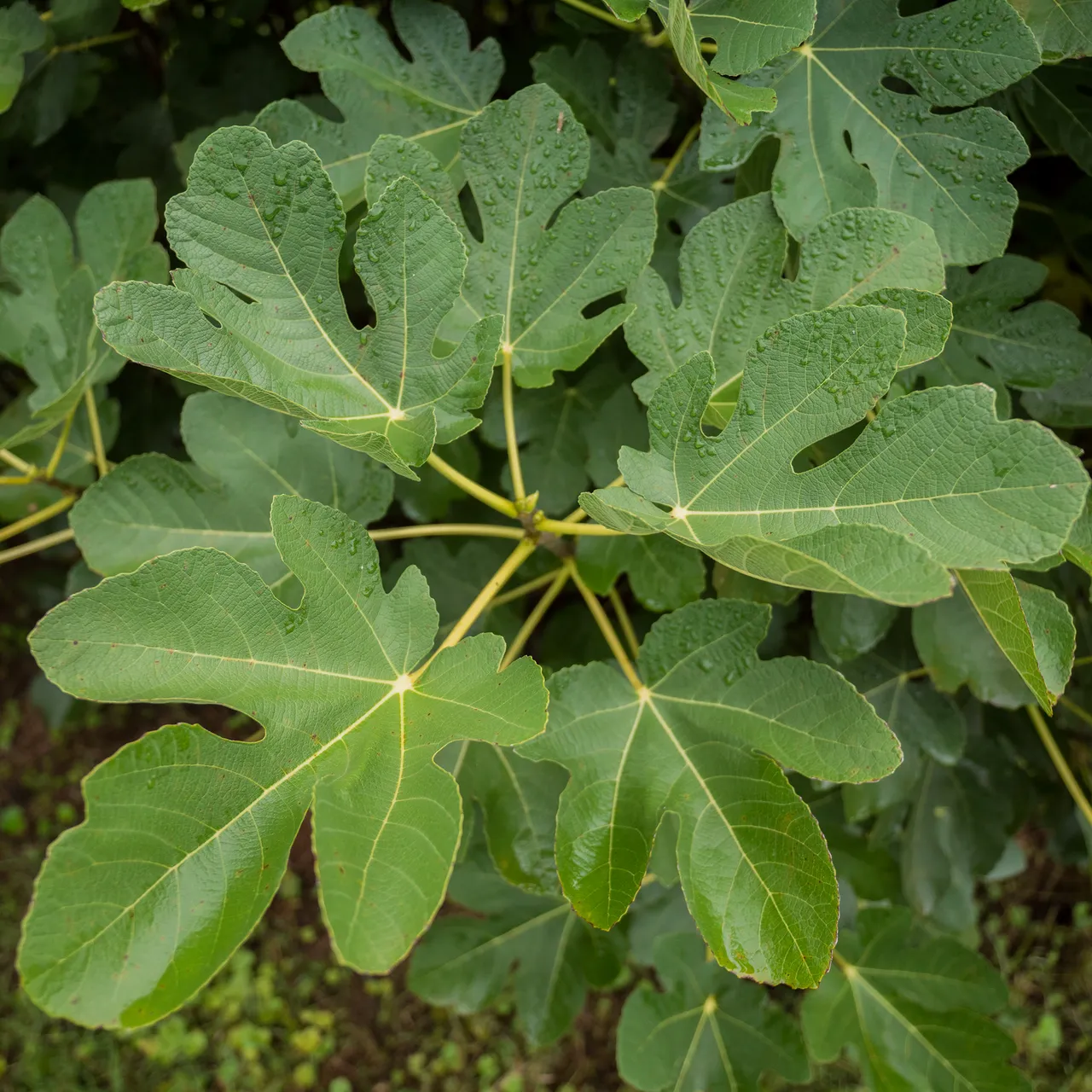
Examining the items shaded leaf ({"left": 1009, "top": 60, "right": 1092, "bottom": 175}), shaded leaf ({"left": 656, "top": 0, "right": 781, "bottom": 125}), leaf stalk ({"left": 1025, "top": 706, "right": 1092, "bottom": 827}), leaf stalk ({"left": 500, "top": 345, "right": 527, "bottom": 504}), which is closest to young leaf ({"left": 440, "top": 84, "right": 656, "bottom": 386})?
leaf stalk ({"left": 500, "top": 345, "right": 527, "bottom": 504})

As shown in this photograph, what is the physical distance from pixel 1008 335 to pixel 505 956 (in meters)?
1.83

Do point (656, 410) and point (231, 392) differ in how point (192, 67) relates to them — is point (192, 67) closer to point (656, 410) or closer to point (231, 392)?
point (231, 392)

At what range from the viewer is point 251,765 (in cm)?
94

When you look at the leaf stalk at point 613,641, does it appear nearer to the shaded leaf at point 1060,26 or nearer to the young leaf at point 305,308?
the young leaf at point 305,308

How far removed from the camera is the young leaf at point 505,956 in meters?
2.04

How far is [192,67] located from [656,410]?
1496 mm

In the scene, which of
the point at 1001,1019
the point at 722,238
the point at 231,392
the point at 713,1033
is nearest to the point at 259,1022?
the point at 713,1033

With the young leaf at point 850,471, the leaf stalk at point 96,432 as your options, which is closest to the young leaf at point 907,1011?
the young leaf at point 850,471

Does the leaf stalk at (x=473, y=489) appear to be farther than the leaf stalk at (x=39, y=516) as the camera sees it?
No

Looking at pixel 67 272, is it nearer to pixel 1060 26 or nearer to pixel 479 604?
pixel 479 604

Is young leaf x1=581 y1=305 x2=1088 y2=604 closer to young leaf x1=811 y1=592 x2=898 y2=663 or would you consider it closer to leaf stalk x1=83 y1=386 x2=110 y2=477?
young leaf x1=811 y1=592 x2=898 y2=663

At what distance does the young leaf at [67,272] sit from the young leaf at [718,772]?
1013 millimetres

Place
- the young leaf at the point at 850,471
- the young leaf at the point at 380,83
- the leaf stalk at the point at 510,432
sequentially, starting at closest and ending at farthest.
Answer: the young leaf at the point at 850,471, the leaf stalk at the point at 510,432, the young leaf at the point at 380,83

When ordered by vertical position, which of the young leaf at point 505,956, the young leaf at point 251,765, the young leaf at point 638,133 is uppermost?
the young leaf at point 638,133
